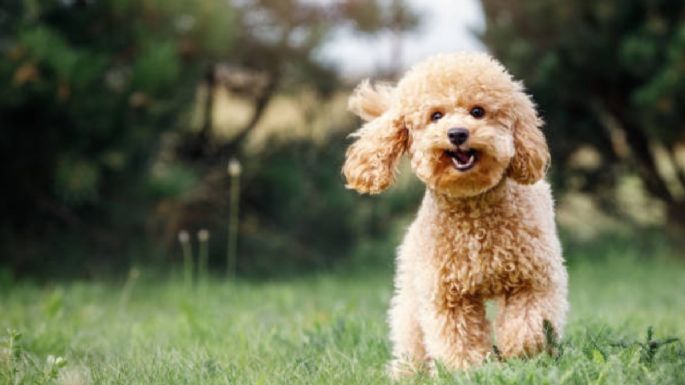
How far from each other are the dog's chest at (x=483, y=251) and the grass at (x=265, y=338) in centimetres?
33

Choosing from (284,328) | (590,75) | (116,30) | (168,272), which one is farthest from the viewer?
(590,75)

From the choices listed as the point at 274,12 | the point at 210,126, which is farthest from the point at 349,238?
the point at 274,12

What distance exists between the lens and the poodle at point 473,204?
3336 millimetres

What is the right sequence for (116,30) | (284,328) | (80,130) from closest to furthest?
(284,328) < (80,130) < (116,30)

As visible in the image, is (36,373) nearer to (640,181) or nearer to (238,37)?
(238,37)

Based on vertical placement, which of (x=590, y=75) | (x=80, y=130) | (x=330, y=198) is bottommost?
(x=330, y=198)

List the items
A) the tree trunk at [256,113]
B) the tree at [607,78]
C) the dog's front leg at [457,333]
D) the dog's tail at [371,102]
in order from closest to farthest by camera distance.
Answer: the dog's front leg at [457,333], the dog's tail at [371,102], the tree at [607,78], the tree trunk at [256,113]

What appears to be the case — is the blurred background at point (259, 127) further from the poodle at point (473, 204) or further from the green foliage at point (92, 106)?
the poodle at point (473, 204)

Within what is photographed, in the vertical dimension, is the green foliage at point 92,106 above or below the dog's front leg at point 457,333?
above

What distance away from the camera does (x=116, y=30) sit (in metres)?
7.77

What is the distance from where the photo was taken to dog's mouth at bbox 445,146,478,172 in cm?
329

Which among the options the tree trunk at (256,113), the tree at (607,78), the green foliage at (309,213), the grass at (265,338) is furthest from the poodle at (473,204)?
the tree trunk at (256,113)

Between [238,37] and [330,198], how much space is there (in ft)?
6.04

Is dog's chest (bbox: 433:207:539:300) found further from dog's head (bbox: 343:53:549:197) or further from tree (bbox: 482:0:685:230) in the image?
tree (bbox: 482:0:685:230)
